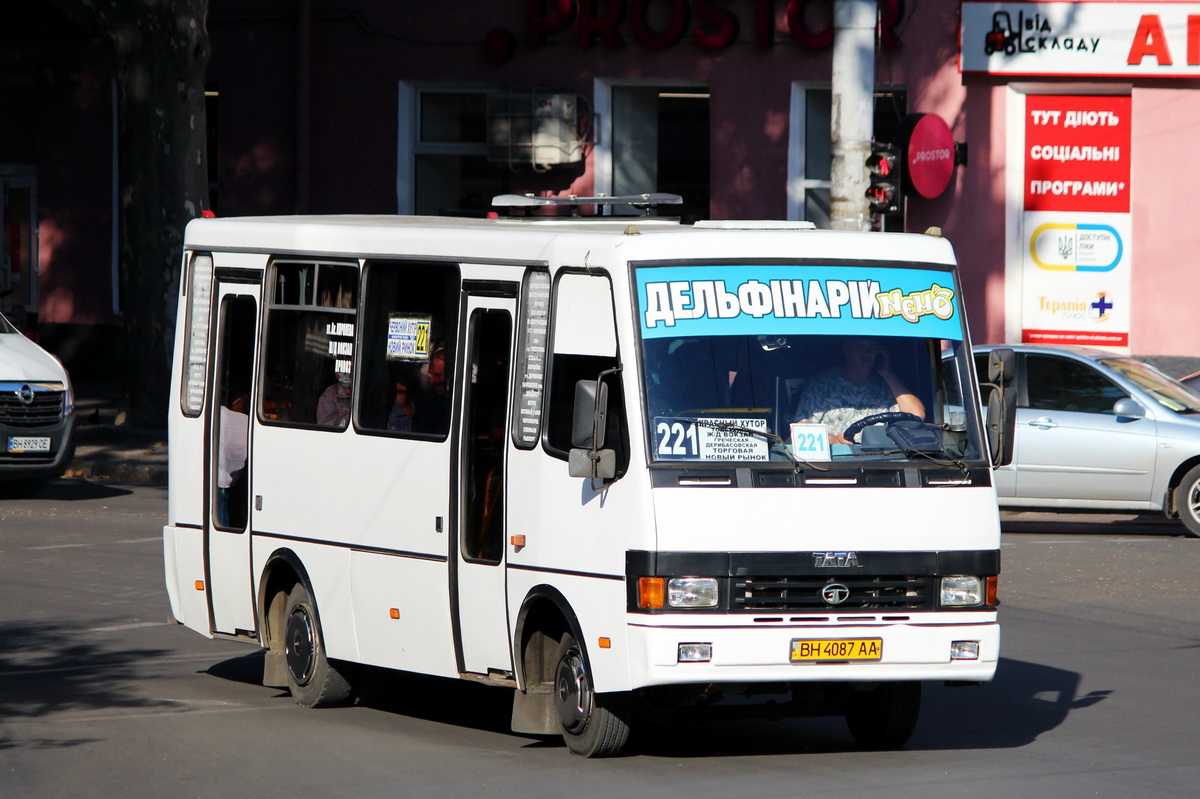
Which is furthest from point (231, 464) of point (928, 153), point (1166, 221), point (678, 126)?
point (678, 126)

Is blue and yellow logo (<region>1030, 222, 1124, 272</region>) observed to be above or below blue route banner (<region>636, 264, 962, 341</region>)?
above

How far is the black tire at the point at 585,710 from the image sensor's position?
27.3 feet

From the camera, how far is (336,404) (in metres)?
9.91

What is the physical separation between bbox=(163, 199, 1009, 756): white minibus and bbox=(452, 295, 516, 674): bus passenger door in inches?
0.5

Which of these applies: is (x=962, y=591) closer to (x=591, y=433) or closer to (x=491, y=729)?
(x=591, y=433)

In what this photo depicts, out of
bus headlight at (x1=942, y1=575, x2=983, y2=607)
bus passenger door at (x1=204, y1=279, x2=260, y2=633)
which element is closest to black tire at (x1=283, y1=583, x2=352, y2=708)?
bus passenger door at (x1=204, y1=279, x2=260, y2=633)

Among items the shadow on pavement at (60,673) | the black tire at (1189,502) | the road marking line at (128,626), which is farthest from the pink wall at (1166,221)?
the shadow on pavement at (60,673)

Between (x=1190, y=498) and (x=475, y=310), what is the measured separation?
9902 millimetres

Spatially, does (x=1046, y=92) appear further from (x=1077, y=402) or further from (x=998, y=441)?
(x=998, y=441)

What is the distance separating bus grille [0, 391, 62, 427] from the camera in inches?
711

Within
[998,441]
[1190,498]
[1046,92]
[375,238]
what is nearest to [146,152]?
[1046,92]

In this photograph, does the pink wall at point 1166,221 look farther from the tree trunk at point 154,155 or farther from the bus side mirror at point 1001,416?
the bus side mirror at point 1001,416

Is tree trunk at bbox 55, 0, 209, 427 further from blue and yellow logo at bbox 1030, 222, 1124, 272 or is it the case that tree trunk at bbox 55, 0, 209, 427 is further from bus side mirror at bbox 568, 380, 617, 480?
bus side mirror at bbox 568, 380, 617, 480

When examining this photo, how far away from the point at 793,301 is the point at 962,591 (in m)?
1.40
